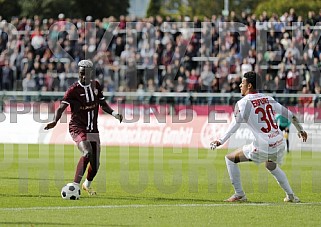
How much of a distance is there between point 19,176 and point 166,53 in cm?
1259

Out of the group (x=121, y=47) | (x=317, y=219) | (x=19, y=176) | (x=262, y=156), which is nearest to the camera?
(x=317, y=219)

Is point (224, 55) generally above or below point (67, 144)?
above

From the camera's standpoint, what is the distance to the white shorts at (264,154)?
14.1 m

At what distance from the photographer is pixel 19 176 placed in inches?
757

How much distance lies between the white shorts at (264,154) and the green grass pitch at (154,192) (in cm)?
74

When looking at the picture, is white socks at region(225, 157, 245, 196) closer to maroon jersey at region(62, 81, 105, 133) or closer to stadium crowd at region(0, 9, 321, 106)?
maroon jersey at region(62, 81, 105, 133)

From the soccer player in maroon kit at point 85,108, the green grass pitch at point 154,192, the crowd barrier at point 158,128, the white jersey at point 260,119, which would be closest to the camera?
the green grass pitch at point 154,192

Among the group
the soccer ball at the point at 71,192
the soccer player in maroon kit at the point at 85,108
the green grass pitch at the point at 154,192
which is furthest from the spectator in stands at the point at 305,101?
the soccer ball at the point at 71,192

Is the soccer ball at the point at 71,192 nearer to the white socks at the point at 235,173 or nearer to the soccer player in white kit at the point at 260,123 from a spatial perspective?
the white socks at the point at 235,173

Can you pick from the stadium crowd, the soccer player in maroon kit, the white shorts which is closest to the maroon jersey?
the soccer player in maroon kit

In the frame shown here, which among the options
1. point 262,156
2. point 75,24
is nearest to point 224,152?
point 75,24

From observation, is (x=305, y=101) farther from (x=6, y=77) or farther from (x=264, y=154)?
(x=264, y=154)

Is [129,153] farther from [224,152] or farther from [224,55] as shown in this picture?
[224,55]

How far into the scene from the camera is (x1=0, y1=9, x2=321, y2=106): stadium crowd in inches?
1141
